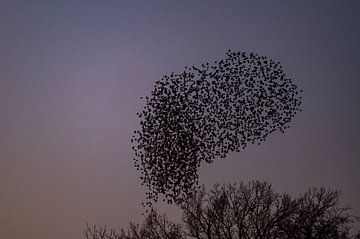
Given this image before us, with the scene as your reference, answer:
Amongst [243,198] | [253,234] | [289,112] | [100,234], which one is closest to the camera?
[289,112]

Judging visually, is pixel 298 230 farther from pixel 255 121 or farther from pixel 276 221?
pixel 255 121

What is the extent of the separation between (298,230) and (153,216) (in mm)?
10493

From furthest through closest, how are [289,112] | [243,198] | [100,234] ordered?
[243,198] < [100,234] < [289,112]

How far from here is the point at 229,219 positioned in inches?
1512

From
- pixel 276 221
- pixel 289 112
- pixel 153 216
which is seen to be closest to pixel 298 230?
pixel 276 221

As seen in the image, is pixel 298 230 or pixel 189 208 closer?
pixel 298 230

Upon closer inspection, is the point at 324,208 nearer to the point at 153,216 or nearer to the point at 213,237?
the point at 213,237

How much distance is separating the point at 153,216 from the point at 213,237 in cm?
490

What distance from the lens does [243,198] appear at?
40.1m

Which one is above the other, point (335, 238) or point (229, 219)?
point (229, 219)

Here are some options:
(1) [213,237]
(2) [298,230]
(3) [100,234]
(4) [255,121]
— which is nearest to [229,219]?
(1) [213,237]

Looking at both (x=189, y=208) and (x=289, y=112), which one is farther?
(x=189, y=208)

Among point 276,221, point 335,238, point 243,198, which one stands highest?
point 243,198

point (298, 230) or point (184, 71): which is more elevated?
point (184, 71)
